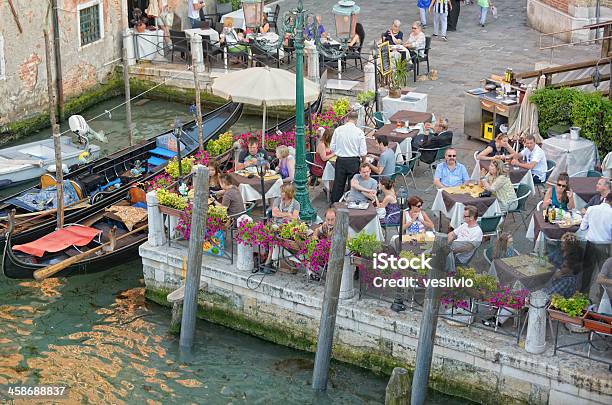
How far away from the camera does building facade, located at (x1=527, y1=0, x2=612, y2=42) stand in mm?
21562

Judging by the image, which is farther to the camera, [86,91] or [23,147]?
[86,91]

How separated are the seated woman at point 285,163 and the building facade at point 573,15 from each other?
9.38 m

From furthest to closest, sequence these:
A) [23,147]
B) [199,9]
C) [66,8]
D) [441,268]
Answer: [199,9] < [66,8] < [23,147] < [441,268]

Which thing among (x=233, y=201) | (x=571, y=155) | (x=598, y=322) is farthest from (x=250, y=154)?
(x=598, y=322)

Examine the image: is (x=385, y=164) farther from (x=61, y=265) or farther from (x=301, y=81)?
(x=61, y=265)

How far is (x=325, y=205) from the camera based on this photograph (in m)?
14.5

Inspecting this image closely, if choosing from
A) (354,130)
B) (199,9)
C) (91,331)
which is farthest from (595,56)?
(91,331)

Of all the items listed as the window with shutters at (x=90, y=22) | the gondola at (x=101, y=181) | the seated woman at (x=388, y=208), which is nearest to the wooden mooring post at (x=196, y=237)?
the seated woman at (x=388, y=208)

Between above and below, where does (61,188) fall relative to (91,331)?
above

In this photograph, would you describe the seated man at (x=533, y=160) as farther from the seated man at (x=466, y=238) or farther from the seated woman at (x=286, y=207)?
the seated woman at (x=286, y=207)

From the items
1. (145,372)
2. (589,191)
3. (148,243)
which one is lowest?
(145,372)

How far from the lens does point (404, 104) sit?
55.4ft

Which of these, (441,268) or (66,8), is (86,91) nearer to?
(66,8)

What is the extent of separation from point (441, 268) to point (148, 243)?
3.99 meters
